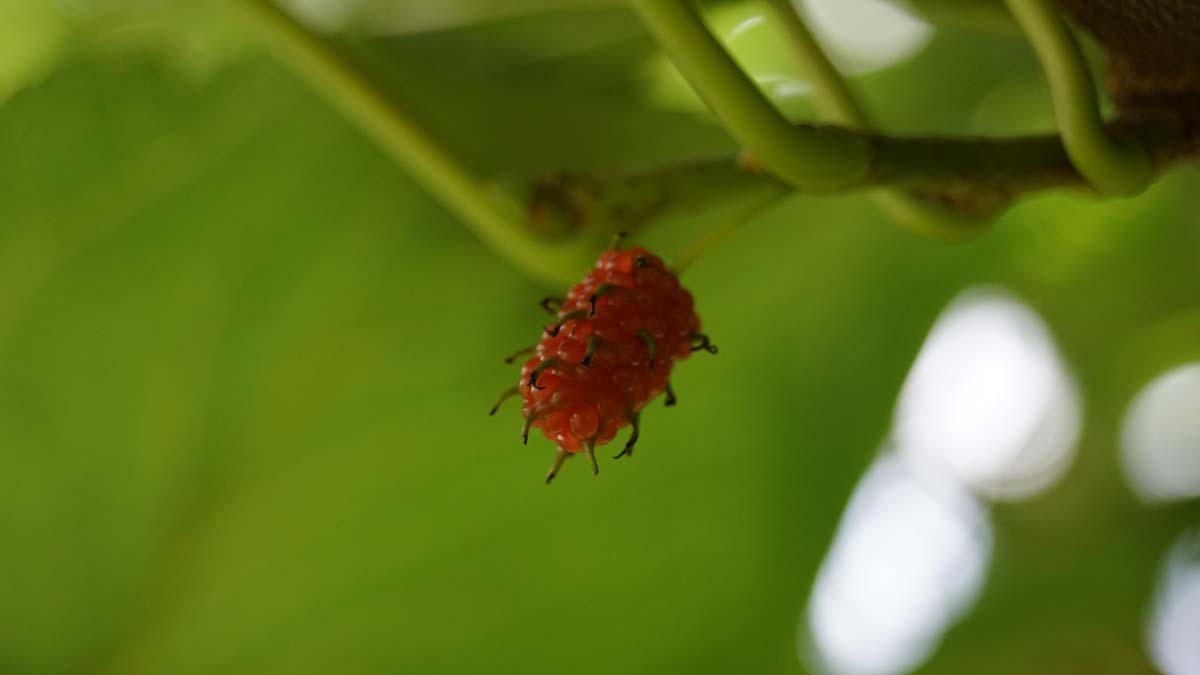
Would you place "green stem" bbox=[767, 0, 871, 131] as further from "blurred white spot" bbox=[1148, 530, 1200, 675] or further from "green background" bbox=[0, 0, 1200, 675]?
"blurred white spot" bbox=[1148, 530, 1200, 675]

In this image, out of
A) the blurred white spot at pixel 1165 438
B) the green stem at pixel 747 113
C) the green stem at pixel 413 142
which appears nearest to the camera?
the green stem at pixel 747 113

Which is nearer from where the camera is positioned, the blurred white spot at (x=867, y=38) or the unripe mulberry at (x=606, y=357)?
the unripe mulberry at (x=606, y=357)

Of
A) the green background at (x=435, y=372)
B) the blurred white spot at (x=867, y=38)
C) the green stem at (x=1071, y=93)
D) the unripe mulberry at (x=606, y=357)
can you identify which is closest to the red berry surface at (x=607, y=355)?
the unripe mulberry at (x=606, y=357)

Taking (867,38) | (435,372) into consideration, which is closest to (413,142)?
(435,372)

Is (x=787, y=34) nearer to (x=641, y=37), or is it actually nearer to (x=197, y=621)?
(x=641, y=37)

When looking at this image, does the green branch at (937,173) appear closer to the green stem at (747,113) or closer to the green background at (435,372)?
the green stem at (747,113)

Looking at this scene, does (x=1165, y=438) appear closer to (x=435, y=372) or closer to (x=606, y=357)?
(x=435, y=372)

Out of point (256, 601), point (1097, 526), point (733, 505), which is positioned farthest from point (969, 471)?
point (256, 601)
